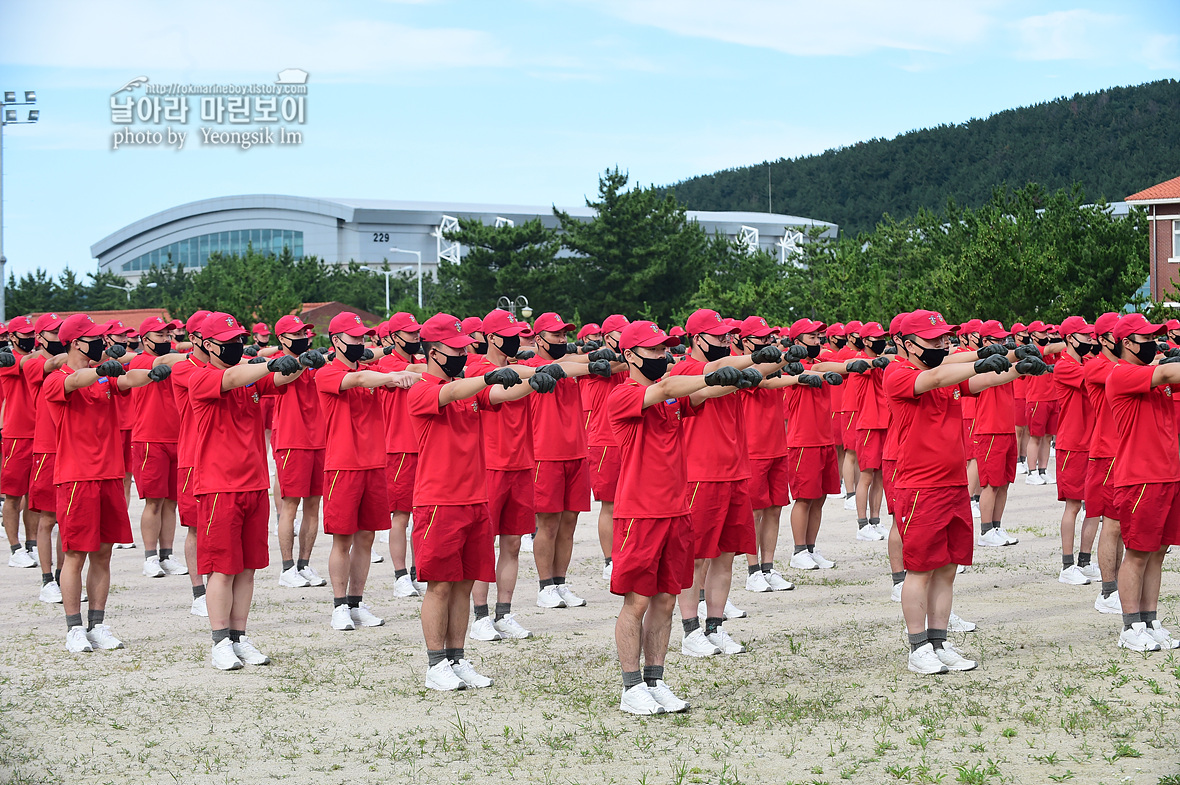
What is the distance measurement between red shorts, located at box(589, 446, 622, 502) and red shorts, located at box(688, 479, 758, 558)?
2.78 metres

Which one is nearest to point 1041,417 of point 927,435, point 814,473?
point 814,473

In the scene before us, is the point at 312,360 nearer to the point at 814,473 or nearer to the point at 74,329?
the point at 74,329

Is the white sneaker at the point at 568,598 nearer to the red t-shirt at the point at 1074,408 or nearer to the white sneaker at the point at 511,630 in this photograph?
the white sneaker at the point at 511,630

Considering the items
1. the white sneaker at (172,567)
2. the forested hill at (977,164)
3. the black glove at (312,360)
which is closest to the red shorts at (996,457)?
the black glove at (312,360)

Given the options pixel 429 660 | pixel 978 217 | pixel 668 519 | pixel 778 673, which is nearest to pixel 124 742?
pixel 429 660

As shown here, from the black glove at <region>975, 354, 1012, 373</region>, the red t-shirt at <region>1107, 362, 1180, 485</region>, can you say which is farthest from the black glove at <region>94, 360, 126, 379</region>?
the red t-shirt at <region>1107, 362, 1180, 485</region>

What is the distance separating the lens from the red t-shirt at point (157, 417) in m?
10.5

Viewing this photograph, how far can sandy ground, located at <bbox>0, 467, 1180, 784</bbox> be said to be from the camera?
562cm

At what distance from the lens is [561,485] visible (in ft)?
30.5

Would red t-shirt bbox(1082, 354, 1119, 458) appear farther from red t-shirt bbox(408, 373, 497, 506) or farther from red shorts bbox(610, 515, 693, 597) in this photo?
red t-shirt bbox(408, 373, 497, 506)

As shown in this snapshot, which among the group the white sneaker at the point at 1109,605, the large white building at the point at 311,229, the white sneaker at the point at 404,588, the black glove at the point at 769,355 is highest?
the large white building at the point at 311,229

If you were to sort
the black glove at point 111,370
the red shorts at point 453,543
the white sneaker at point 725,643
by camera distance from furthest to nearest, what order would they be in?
the white sneaker at point 725,643 → the black glove at point 111,370 → the red shorts at point 453,543

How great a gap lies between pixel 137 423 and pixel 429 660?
4.81m

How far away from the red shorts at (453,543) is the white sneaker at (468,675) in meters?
0.55
